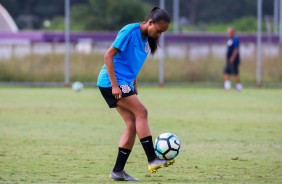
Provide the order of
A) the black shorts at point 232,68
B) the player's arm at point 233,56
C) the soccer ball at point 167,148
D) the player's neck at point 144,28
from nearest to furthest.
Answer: the player's neck at point 144,28 → the soccer ball at point 167,148 → the player's arm at point 233,56 → the black shorts at point 232,68

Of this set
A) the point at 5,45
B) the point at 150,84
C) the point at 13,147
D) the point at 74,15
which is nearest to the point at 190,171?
the point at 13,147

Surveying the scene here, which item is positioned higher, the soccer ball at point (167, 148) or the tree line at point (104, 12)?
the soccer ball at point (167, 148)

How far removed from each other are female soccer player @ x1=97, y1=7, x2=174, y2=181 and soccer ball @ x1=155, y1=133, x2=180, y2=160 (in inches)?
3.3

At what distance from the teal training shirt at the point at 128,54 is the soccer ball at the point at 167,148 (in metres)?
0.73

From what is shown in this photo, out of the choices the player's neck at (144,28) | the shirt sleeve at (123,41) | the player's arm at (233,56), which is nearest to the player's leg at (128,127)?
the shirt sleeve at (123,41)

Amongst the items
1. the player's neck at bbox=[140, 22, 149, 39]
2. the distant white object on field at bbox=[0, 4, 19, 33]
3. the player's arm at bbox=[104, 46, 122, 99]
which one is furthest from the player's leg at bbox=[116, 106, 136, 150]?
the distant white object on field at bbox=[0, 4, 19, 33]

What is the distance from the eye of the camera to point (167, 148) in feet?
31.5

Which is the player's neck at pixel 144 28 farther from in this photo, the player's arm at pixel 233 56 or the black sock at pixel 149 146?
the player's arm at pixel 233 56

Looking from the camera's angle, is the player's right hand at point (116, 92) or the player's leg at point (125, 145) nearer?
the player's right hand at point (116, 92)

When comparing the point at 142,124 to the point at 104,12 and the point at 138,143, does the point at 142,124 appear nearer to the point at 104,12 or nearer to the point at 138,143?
the point at 138,143

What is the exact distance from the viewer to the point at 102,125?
1752cm

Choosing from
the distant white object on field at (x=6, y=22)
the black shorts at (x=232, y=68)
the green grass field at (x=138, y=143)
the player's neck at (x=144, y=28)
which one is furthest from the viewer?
the distant white object on field at (x=6, y=22)

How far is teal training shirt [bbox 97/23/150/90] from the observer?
938cm

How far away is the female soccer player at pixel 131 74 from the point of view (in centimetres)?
940
